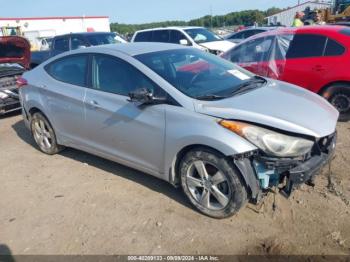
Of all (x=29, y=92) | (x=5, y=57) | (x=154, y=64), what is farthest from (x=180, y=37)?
(x=154, y=64)

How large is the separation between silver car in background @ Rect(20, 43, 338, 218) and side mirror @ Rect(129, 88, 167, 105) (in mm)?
10

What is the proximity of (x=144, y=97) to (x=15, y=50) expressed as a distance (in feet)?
20.7

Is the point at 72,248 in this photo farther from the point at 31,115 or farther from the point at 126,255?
the point at 31,115

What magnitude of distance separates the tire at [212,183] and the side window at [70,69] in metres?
1.92

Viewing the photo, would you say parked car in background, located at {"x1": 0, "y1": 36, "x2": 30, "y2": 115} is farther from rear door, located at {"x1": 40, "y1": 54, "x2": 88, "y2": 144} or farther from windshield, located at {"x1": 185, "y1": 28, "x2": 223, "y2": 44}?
windshield, located at {"x1": 185, "y1": 28, "x2": 223, "y2": 44}

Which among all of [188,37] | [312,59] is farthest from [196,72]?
[188,37]

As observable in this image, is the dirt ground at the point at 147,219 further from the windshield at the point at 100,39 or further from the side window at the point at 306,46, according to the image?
the windshield at the point at 100,39

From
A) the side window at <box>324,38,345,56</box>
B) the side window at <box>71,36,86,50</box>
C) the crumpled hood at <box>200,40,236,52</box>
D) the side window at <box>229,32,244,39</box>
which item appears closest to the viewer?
the side window at <box>324,38,345,56</box>

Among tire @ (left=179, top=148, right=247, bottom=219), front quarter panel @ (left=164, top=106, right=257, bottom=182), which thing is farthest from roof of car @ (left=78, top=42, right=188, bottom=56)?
tire @ (left=179, top=148, right=247, bottom=219)

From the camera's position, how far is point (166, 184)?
175 inches

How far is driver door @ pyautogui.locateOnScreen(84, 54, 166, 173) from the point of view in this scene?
3879 mm

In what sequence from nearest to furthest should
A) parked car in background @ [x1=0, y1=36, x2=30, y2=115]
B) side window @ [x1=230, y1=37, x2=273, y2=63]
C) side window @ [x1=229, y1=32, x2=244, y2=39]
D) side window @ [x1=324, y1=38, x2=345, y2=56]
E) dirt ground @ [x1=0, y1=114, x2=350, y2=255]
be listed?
dirt ground @ [x1=0, y1=114, x2=350, y2=255], side window @ [x1=324, y1=38, x2=345, y2=56], side window @ [x1=230, y1=37, x2=273, y2=63], parked car in background @ [x1=0, y1=36, x2=30, y2=115], side window @ [x1=229, y1=32, x2=244, y2=39]

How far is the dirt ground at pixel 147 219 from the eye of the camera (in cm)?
331

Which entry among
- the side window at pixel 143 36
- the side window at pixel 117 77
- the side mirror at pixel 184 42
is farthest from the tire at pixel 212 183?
the side window at pixel 143 36
